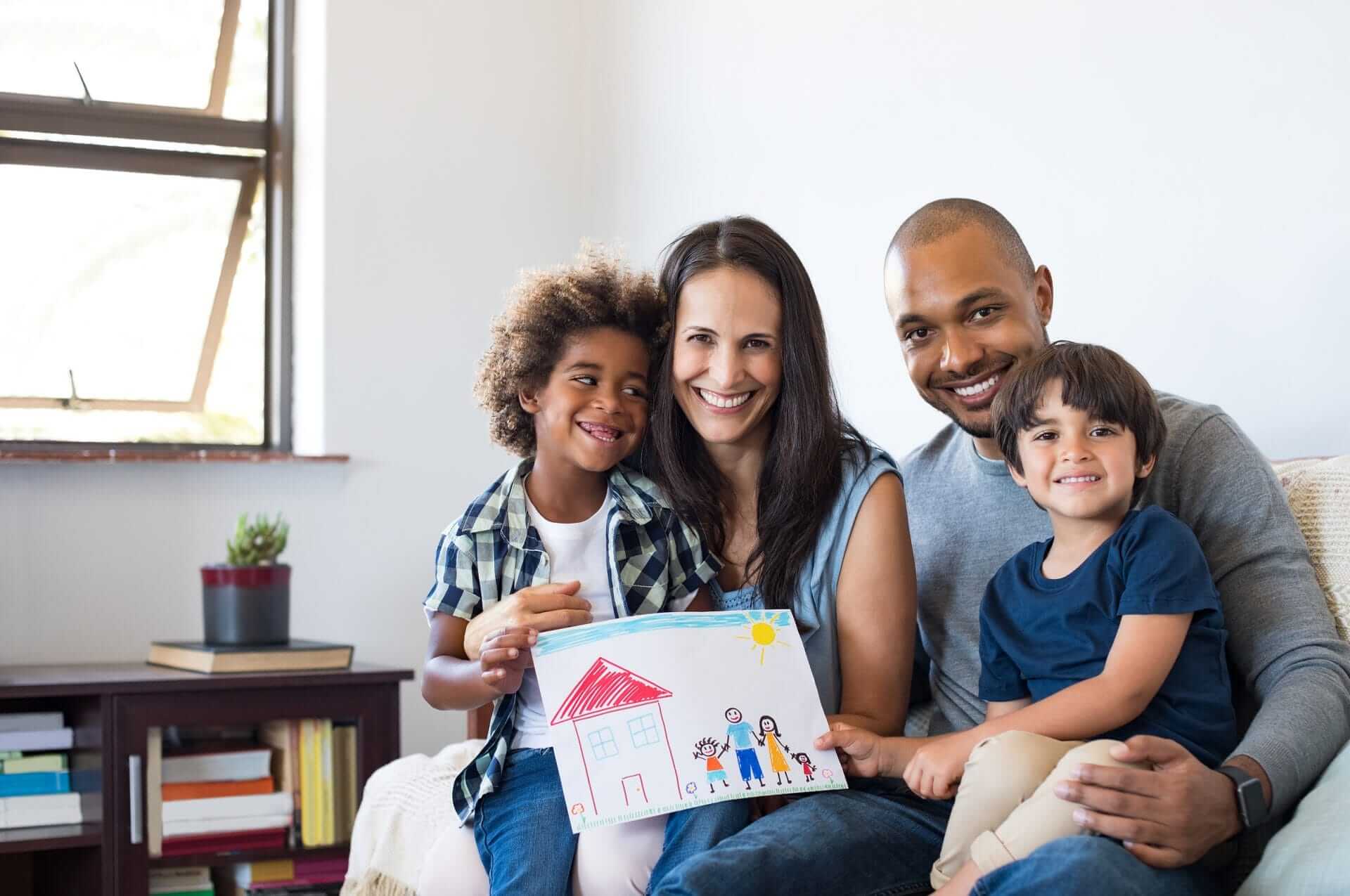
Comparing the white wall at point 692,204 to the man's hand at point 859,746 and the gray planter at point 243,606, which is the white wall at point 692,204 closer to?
the gray planter at point 243,606

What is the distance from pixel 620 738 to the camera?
1393 mm

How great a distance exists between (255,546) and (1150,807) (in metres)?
1.96

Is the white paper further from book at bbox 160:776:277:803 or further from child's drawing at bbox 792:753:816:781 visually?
book at bbox 160:776:277:803

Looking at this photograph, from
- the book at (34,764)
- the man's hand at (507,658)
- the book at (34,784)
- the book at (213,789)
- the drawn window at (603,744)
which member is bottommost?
the book at (213,789)

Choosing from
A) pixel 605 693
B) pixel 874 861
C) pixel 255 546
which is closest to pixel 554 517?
pixel 605 693

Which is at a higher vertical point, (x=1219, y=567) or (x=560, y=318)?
(x=560, y=318)

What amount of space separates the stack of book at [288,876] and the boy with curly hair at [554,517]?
1064mm

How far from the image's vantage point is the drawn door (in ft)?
4.50

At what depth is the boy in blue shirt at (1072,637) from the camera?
1243 millimetres

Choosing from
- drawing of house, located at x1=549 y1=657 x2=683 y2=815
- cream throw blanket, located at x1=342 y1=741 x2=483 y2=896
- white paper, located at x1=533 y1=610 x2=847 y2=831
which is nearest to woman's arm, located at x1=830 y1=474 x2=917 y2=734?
white paper, located at x1=533 y1=610 x2=847 y2=831

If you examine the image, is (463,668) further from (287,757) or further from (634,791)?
(287,757)

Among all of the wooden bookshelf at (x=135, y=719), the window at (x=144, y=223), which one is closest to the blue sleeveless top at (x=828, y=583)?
the wooden bookshelf at (x=135, y=719)

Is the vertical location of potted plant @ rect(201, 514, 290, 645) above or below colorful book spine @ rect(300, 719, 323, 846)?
above

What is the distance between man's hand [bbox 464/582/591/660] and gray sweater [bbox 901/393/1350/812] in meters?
0.47
